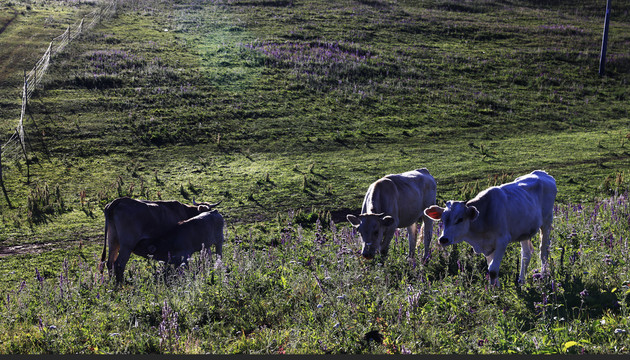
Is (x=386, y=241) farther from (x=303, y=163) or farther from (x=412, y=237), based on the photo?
(x=303, y=163)

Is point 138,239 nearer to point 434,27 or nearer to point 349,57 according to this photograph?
point 349,57

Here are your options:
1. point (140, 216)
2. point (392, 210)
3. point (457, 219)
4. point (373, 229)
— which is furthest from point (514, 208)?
point (140, 216)

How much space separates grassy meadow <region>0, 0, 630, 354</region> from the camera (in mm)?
7523

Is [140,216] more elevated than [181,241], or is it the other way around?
[140,216]

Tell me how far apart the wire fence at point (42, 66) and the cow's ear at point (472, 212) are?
18807mm

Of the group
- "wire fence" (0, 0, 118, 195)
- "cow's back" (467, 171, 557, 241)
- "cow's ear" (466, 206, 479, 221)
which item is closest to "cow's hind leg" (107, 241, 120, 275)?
"cow's ear" (466, 206, 479, 221)

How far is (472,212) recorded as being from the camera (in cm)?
888

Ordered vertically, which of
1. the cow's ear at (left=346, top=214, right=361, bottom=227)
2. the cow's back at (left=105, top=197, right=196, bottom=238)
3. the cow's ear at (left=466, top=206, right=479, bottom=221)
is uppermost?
the cow's ear at (left=466, top=206, right=479, bottom=221)

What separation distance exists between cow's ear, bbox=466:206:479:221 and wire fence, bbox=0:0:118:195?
61.7 feet

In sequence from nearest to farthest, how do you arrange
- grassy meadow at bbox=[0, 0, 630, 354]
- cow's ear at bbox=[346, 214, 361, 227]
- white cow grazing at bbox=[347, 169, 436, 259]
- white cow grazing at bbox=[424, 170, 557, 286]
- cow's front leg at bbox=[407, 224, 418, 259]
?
grassy meadow at bbox=[0, 0, 630, 354] → white cow grazing at bbox=[424, 170, 557, 286] → white cow grazing at bbox=[347, 169, 436, 259] → cow's ear at bbox=[346, 214, 361, 227] → cow's front leg at bbox=[407, 224, 418, 259]

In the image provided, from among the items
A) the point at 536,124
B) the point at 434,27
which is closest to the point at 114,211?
the point at 536,124

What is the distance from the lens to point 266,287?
923 centimetres

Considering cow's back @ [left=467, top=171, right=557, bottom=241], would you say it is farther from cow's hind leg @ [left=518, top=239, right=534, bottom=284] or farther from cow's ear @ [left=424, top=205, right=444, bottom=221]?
cow's ear @ [left=424, top=205, right=444, bottom=221]

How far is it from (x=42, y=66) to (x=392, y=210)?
98.1ft
